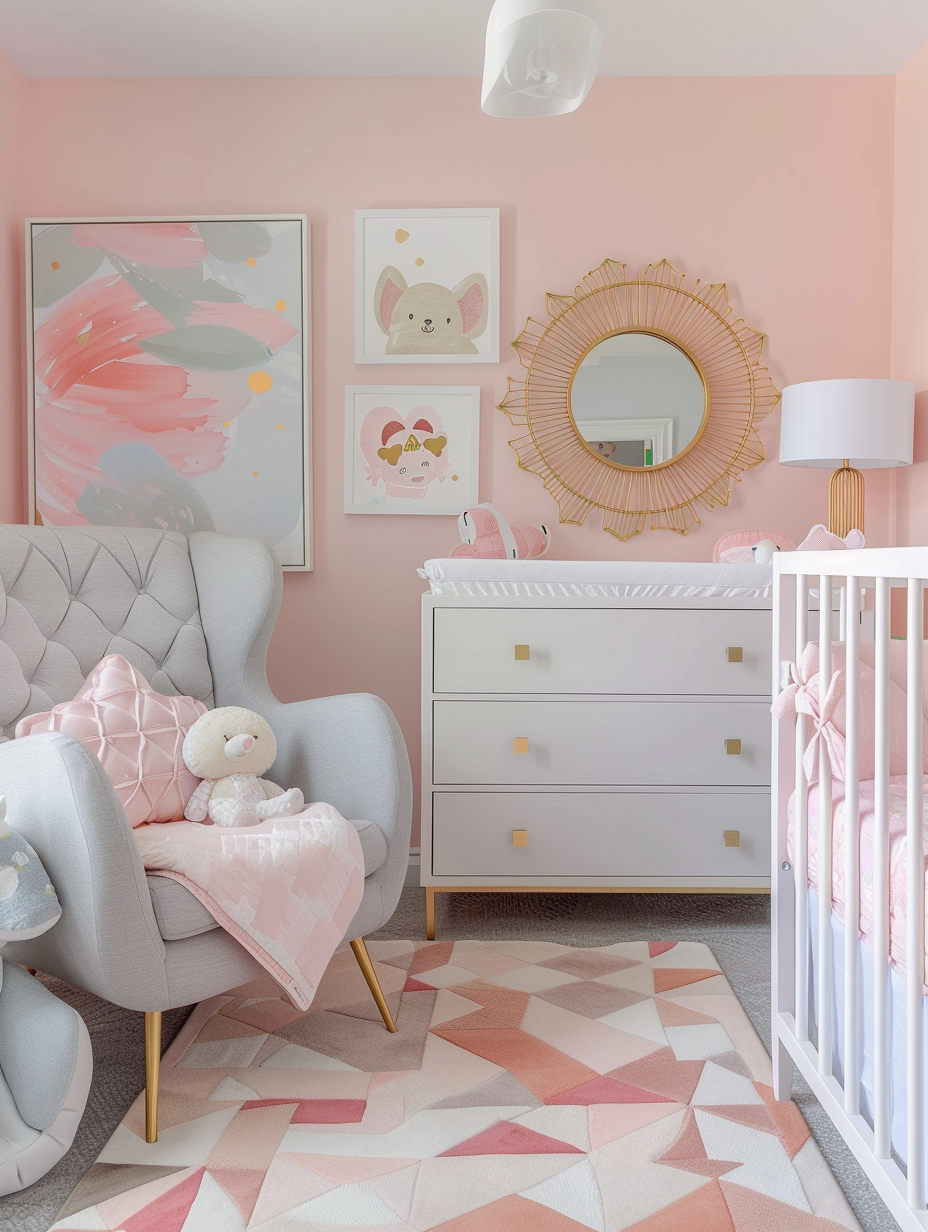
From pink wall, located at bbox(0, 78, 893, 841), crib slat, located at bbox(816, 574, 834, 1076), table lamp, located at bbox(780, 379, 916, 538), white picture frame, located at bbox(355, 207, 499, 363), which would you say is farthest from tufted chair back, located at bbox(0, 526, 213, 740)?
table lamp, located at bbox(780, 379, 916, 538)

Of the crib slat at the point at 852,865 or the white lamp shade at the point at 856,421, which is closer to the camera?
the crib slat at the point at 852,865

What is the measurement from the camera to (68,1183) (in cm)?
122

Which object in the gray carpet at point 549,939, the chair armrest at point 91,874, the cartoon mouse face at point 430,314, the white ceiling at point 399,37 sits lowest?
the gray carpet at point 549,939

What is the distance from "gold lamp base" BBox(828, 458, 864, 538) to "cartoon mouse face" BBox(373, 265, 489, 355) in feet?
3.42

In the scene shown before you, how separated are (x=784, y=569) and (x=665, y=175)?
1637mm

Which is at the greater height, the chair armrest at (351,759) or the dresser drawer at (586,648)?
the dresser drawer at (586,648)

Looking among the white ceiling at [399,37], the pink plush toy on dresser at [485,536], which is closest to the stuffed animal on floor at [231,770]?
the pink plush toy on dresser at [485,536]

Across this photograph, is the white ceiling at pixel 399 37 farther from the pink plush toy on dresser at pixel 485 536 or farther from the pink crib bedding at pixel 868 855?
the pink crib bedding at pixel 868 855

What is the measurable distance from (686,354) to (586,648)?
0.98m

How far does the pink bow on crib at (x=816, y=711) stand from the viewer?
1149 millimetres

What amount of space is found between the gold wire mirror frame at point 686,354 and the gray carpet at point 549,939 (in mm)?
1021

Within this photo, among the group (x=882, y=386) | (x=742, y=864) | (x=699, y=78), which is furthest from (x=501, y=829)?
(x=699, y=78)

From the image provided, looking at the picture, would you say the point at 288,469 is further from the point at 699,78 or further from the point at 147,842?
the point at 699,78

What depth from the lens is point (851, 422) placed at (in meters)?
2.20
